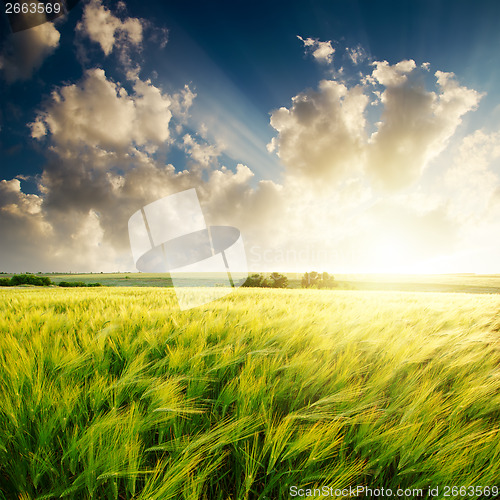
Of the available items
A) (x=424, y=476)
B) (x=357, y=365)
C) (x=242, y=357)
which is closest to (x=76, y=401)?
(x=242, y=357)

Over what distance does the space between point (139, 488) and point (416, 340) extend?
91.4 inches

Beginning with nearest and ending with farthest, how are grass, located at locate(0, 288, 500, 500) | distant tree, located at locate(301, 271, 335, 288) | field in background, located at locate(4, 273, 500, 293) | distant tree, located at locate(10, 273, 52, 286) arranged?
grass, located at locate(0, 288, 500, 500), distant tree, located at locate(10, 273, 52, 286), field in background, located at locate(4, 273, 500, 293), distant tree, located at locate(301, 271, 335, 288)

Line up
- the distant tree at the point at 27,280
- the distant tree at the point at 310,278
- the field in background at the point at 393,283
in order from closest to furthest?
the distant tree at the point at 27,280 → the field in background at the point at 393,283 → the distant tree at the point at 310,278

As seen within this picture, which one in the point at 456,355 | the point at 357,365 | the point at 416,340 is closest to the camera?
the point at 357,365

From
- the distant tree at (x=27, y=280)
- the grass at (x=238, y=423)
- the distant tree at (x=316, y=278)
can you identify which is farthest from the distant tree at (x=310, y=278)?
the grass at (x=238, y=423)

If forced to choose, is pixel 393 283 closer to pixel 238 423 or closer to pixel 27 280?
pixel 238 423

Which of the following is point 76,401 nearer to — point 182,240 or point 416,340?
point 416,340

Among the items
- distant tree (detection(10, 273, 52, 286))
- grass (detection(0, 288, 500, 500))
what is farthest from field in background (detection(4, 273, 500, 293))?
grass (detection(0, 288, 500, 500))

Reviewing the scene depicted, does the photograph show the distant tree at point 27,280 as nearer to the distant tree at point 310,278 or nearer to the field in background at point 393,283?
the field in background at point 393,283

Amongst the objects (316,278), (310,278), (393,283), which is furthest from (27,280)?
(393,283)

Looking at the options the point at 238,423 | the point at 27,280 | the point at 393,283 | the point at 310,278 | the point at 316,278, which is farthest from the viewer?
the point at 393,283

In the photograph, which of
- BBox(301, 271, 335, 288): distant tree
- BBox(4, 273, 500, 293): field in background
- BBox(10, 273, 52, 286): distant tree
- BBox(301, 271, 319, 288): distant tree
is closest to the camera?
BBox(10, 273, 52, 286): distant tree

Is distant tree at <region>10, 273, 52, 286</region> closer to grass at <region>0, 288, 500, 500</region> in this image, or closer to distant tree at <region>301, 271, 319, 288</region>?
distant tree at <region>301, 271, 319, 288</region>

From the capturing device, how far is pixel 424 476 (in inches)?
37.4
